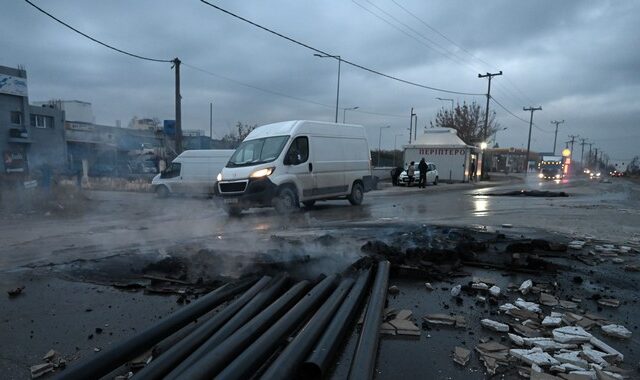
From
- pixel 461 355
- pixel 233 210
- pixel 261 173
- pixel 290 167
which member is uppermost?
pixel 290 167

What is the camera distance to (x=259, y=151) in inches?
445

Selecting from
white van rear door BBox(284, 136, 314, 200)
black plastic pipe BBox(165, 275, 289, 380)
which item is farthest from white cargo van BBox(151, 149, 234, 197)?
black plastic pipe BBox(165, 275, 289, 380)

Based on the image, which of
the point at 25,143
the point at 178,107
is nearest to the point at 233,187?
the point at 25,143

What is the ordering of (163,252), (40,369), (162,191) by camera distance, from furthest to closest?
1. (162,191)
2. (163,252)
3. (40,369)

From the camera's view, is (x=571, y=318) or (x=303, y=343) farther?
(x=571, y=318)

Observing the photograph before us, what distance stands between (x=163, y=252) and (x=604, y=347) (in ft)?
17.7

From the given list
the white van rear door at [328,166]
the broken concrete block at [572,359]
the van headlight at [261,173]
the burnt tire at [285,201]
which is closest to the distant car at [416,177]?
the white van rear door at [328,166]

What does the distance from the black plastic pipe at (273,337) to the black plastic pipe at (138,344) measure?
2.46ft

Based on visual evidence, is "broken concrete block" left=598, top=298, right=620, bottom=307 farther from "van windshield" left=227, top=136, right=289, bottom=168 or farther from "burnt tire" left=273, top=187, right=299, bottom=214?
"van windshield" left=227, top=136, right=289, bottom=168

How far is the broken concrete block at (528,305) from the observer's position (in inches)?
153

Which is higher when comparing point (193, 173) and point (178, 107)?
point (178, 107)

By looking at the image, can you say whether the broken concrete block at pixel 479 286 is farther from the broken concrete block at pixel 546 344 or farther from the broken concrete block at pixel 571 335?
the broken concrete block at pixel 546 344

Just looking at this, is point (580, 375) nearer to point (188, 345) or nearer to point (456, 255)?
point (188, 345)

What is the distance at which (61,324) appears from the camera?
11.6ft
